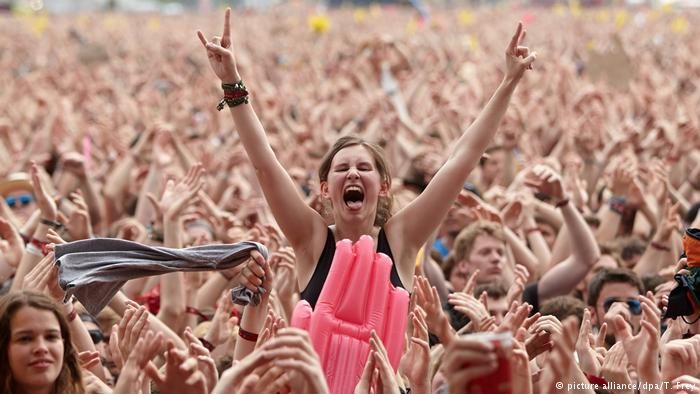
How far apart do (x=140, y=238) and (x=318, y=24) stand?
17.1 metres

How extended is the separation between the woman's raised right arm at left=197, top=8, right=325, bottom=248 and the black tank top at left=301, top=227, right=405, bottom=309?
0.07 m

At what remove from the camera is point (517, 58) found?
4.59m

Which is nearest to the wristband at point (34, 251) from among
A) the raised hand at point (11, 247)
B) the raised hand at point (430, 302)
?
the raised hand at point (11, 247)

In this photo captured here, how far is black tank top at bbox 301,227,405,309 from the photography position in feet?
14.2

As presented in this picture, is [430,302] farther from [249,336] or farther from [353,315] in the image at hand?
[249,336]

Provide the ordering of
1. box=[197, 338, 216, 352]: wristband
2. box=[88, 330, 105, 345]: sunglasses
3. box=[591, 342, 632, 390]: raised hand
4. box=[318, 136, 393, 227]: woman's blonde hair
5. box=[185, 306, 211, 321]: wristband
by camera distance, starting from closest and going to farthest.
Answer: box=[591, 342, 632, 390]: raised hand < box=[318, 136, 393, 227]: woman's blonde hair < box=[197, 338, 216, 352]: wristband < box=[88, 330, 105, 345]: sunglasses < box=[185, 306, 211, 321]: wristband

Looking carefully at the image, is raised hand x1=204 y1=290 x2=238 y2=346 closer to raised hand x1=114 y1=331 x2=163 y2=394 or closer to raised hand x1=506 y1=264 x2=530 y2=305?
raised hand x1=506 y1=264 x2=530 y2=305

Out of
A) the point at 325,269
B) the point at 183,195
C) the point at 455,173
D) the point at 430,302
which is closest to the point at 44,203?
the point at 183,195

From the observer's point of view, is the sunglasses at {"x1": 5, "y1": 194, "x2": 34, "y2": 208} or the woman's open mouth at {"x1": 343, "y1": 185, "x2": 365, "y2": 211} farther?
the sunglasses at {"x1": 5, "y1": 194, "x2": 34, "y2": 208}

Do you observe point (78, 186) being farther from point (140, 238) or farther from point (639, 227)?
point (639, 227)

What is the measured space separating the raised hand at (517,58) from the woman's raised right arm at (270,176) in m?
0.76

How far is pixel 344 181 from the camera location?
4.46m

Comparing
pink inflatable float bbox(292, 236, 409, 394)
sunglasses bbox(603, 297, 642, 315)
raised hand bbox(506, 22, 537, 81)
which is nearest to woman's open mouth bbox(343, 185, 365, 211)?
pink inflatable float bbox(292, 236, 409, 394)

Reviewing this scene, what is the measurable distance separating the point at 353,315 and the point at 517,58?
1.05 m
